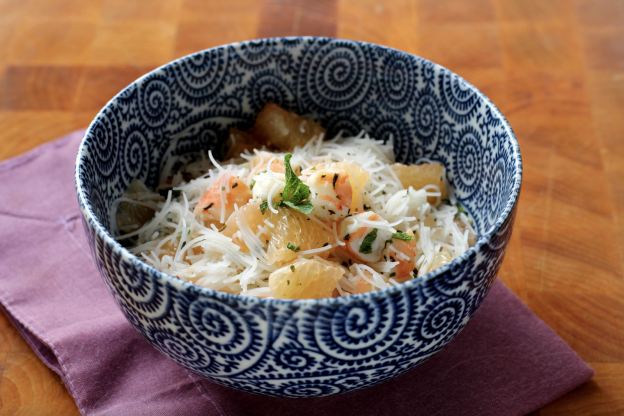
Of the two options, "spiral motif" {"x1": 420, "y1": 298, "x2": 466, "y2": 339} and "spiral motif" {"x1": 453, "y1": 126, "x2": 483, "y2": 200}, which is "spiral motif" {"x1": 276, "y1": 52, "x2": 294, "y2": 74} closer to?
"spiral motif" {"x1": 453, "y1": 126, "x2": 483, "y2": 200}

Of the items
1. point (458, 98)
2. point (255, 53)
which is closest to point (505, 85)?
point (458, 98)

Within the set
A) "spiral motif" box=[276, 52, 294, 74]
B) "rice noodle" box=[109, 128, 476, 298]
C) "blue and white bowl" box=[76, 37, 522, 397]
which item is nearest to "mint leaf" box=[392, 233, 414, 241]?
"rice noodle" box=[109, 128, 476, 298]

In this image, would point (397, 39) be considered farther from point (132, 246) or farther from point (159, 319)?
point (159, 319)

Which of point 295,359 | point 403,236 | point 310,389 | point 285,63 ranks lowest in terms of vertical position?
point 310,389

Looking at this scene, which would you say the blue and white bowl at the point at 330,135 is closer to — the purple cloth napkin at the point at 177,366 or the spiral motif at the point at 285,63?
the spiral motif at the point at 285,63

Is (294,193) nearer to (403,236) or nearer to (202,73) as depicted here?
(403,236)

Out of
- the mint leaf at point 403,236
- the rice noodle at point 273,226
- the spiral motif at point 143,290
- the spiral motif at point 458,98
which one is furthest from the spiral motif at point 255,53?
the spiral motif at point 143,290

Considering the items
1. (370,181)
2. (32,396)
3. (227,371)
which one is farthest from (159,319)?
(370,181)
